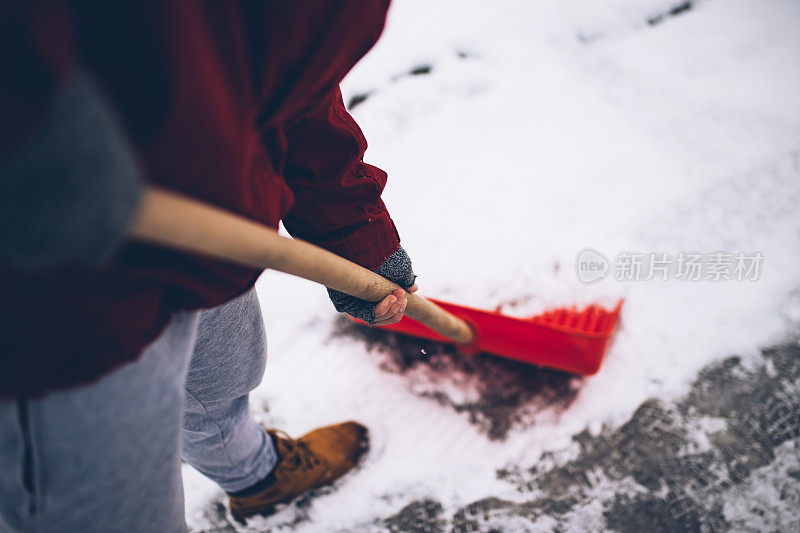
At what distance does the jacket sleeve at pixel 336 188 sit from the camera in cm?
61

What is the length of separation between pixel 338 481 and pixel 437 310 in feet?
1.73

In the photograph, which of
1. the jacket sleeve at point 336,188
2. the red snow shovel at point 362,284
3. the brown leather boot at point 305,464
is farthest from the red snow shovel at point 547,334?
the jacket sleeve at point 336,188

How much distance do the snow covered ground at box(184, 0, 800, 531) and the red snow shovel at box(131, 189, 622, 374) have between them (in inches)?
4.5

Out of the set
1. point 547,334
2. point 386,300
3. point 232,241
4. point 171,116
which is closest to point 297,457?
point 386,300

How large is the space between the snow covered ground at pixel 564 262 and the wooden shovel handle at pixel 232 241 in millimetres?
650

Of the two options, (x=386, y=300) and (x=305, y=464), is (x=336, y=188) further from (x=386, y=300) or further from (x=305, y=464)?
(x=305, y=464)

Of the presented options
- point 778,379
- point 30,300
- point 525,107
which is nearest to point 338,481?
point 30,300

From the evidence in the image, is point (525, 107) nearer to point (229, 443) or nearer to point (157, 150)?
point (229, 443)

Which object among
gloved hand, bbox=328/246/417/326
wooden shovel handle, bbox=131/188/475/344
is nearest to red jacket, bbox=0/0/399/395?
wooden shovel handle, bbox=131/188/475/344

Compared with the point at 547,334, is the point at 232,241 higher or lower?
higher

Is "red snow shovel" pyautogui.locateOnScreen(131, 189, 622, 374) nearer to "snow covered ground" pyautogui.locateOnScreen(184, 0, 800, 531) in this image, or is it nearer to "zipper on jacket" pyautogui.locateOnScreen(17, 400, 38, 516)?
"snow covered ground" pyautogui.locateOnScreen(184, 0, 800, 531)

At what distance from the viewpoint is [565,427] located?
1.18m

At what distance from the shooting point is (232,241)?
44cm

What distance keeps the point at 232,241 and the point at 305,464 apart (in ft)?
2.70
